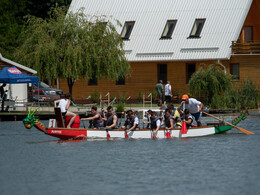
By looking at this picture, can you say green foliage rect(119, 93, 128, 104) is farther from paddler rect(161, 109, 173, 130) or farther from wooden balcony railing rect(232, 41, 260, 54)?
paddler rect(161, 109, 173, 130)

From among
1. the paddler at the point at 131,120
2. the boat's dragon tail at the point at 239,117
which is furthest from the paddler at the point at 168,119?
the boat's dragon tail at the point at 239,117

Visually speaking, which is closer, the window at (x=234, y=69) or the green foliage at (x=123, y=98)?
the green foliage at (x=123, y=98)

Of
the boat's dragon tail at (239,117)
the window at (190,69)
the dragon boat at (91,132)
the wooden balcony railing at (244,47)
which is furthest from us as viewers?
the window at (190,69)

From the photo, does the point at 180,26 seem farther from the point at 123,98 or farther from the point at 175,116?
the point at 175,116

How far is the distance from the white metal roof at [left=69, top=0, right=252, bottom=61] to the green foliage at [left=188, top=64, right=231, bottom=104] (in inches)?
249

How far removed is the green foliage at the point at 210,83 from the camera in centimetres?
4312

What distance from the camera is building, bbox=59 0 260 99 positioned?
167 ft

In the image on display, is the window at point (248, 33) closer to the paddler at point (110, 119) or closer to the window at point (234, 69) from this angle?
the window at point (234, 69)

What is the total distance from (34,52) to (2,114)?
27.6 feet

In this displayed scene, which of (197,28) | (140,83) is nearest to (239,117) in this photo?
(197,28)

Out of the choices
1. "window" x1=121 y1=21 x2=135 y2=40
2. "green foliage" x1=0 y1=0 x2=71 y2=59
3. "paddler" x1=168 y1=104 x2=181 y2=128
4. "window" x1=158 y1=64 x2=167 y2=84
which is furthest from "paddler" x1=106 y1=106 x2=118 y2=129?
"green foliage" x1=0 y1=0 x2=71 y2=59

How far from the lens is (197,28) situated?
2080 inches

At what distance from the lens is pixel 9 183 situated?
702 inches

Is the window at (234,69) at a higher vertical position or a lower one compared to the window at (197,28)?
lower
